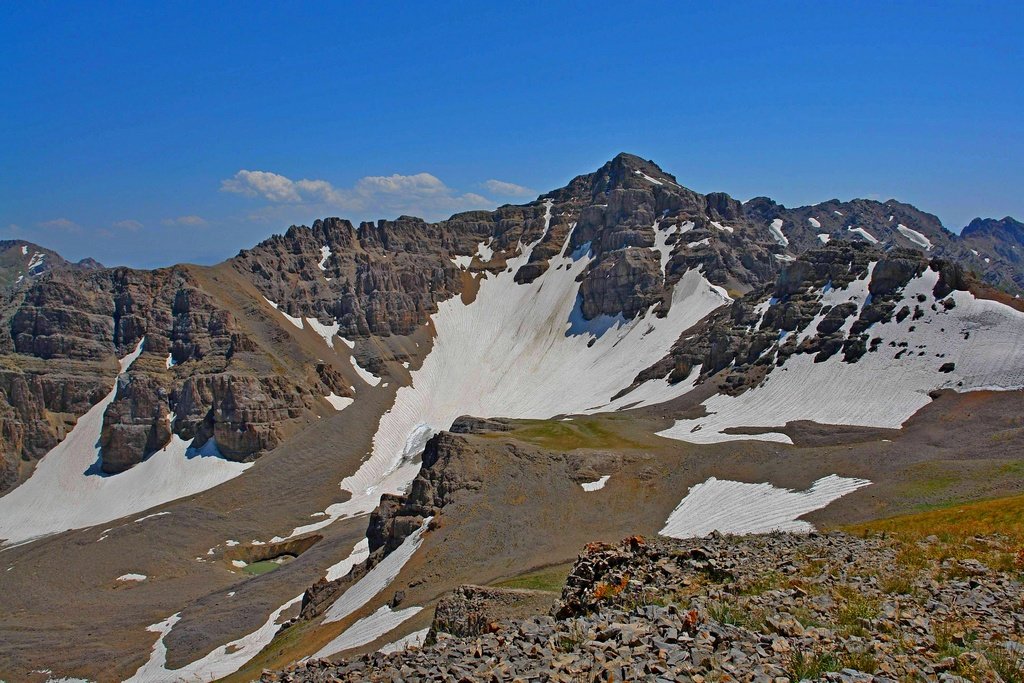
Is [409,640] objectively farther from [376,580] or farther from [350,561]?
[350,561]

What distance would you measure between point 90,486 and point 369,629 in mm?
119263

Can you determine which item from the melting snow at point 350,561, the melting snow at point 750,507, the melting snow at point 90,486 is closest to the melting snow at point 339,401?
the melting snow at point 90,486

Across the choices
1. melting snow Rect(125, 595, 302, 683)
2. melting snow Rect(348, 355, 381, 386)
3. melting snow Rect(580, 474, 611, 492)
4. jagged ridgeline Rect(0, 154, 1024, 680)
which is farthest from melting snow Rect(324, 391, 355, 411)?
melting snow Rect(580, 474, 611, 492)

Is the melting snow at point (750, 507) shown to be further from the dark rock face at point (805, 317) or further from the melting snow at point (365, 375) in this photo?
the melting snow at point (365, 375)

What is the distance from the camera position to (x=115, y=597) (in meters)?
90.4

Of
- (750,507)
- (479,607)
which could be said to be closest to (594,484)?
(750,507)

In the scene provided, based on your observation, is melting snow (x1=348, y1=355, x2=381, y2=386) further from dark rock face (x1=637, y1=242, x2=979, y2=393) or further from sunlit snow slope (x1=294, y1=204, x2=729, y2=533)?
dark rock face (x1=637, y1=242, x2=979, y2=393)

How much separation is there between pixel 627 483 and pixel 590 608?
52.8m

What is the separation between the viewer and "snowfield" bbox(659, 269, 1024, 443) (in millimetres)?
86375

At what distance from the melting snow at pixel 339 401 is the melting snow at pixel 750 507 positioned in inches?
4679

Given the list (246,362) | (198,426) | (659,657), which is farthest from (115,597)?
(659,657)

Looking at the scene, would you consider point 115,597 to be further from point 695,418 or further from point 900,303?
point 900,303

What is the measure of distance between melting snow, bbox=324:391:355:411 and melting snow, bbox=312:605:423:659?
126514mm

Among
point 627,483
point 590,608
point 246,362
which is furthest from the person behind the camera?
point 246,362
